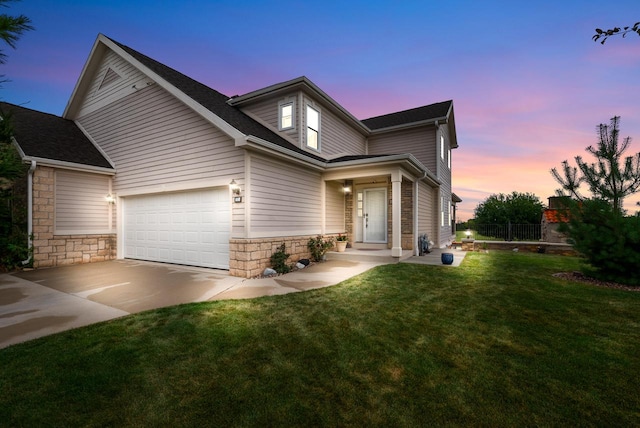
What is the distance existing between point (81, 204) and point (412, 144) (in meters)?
14.2

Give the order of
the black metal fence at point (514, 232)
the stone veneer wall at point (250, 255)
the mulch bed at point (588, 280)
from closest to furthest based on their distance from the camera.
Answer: the mulch bed at point (588, 280) → the stone veneer wall at point (250, 255) → the black metal fence at point (514, 232)

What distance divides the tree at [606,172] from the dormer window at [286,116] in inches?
326

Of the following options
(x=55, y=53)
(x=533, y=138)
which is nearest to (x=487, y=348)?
(x=533, y=138)

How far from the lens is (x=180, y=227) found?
28.2ft

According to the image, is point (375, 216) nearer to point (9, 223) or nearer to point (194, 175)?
point (194, 175)

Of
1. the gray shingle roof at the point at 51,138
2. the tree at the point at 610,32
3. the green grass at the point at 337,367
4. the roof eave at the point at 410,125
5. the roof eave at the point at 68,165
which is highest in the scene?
the roof eave at the point at 410,125

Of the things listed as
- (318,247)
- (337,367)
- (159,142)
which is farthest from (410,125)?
(337,367)

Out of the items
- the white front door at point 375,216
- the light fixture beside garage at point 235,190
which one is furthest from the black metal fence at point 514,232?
the light fixture beside garage at point 235,190

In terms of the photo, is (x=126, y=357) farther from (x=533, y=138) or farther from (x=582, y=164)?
(x=533, y=138)

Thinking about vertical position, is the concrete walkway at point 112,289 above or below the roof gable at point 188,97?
below

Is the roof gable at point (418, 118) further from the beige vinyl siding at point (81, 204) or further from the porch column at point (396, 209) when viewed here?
→ the beige vinyl siding at point (81, 204)

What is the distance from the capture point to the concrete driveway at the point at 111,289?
4.04m

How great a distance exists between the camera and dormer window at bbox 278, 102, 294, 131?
9711 mm

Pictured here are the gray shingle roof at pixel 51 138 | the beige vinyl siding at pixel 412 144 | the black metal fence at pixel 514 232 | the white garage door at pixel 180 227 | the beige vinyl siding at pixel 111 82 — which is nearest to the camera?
the white garage door at pixel 180 227
